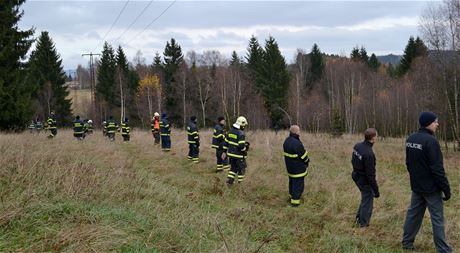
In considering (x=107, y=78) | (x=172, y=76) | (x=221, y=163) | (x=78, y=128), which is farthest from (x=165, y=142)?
(x=107, y=78)

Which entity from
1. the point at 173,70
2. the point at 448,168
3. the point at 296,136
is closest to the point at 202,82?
the point at 173,70

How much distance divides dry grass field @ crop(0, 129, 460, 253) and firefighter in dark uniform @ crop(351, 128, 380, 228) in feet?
0.91

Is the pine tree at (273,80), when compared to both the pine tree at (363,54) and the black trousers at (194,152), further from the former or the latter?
the black trousers at (194,152)

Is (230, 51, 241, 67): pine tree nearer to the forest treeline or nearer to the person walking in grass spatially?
the forest treeline

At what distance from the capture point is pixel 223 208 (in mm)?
8008

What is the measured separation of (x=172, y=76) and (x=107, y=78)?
10735 mm

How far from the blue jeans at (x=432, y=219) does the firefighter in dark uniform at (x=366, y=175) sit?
1.09m

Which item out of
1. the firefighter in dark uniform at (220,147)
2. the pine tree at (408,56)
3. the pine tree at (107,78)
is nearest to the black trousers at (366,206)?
the firefighter in dark uniform at (220,147)

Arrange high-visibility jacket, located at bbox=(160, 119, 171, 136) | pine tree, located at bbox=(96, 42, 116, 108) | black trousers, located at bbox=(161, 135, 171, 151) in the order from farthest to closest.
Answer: pine tree, located at bbox=(96, 42, 116, 108) < black trousers, located at bbox=(161, 135, 171, 151) < high-visibility jacket, located at bbox=(160, 119, 171, 136)

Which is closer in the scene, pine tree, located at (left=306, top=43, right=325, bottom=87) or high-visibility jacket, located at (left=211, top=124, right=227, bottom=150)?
high-visibility jacket, located at (left=211, top=124, right=227, bottom=150)

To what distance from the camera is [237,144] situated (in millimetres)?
10945

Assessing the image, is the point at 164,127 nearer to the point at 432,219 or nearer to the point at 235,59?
the point at 432,219

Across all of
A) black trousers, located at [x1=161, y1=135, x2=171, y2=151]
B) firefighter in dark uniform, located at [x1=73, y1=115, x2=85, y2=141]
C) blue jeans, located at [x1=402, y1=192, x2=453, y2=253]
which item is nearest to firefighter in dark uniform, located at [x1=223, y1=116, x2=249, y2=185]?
blue jeans, located at [x1=402, y1=192, x2=453, y2=253]

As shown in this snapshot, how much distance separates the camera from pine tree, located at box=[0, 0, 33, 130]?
22.5 metres
